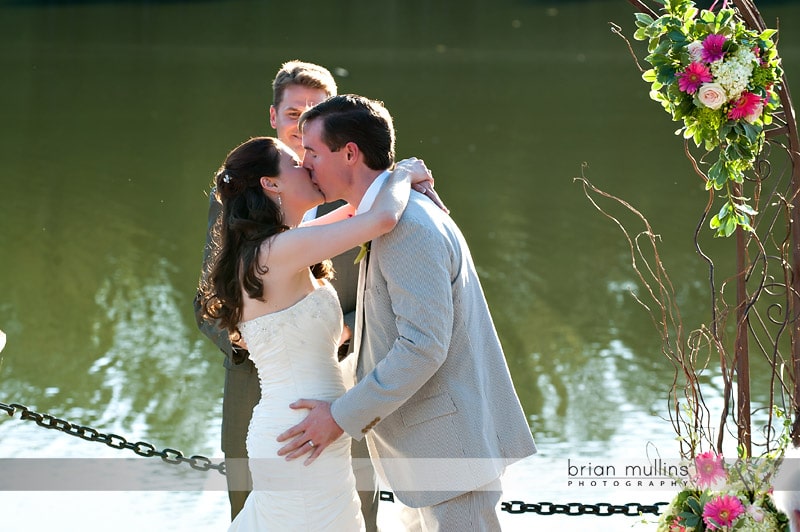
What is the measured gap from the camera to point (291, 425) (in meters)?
2.99

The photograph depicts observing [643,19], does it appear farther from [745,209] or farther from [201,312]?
[201,312]

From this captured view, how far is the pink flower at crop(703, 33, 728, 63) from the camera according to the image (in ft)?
10.3

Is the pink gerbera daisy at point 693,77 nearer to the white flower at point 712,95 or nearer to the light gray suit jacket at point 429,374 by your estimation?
the white flower at point 712,95

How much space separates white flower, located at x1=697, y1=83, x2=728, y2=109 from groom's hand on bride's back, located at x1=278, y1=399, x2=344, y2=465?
131cm

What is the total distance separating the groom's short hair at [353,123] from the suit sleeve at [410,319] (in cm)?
23

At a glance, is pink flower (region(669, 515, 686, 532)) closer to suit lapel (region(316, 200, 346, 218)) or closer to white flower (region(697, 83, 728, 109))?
white flower (region(697, 83, 728, 109))

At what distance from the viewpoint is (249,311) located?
9.95 ft

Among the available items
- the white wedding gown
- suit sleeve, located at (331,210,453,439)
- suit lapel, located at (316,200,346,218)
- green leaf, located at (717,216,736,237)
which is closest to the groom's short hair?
suit sleeve, located at (331,210,453,439)


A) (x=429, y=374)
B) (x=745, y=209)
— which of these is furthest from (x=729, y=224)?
(x=429, y=374)

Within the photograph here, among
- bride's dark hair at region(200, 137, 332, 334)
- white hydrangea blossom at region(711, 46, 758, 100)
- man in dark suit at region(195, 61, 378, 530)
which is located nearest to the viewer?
bride's dark hair at region(200, 137, 332, 334)

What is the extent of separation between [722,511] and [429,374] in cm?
88

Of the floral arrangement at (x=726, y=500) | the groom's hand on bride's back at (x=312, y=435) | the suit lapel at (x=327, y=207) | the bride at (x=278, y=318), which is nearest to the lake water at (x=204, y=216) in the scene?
the floral arrangement at (x=726, y=500)

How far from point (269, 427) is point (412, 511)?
0.43m

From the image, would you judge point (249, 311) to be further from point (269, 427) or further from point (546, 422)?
point (546, 422)
